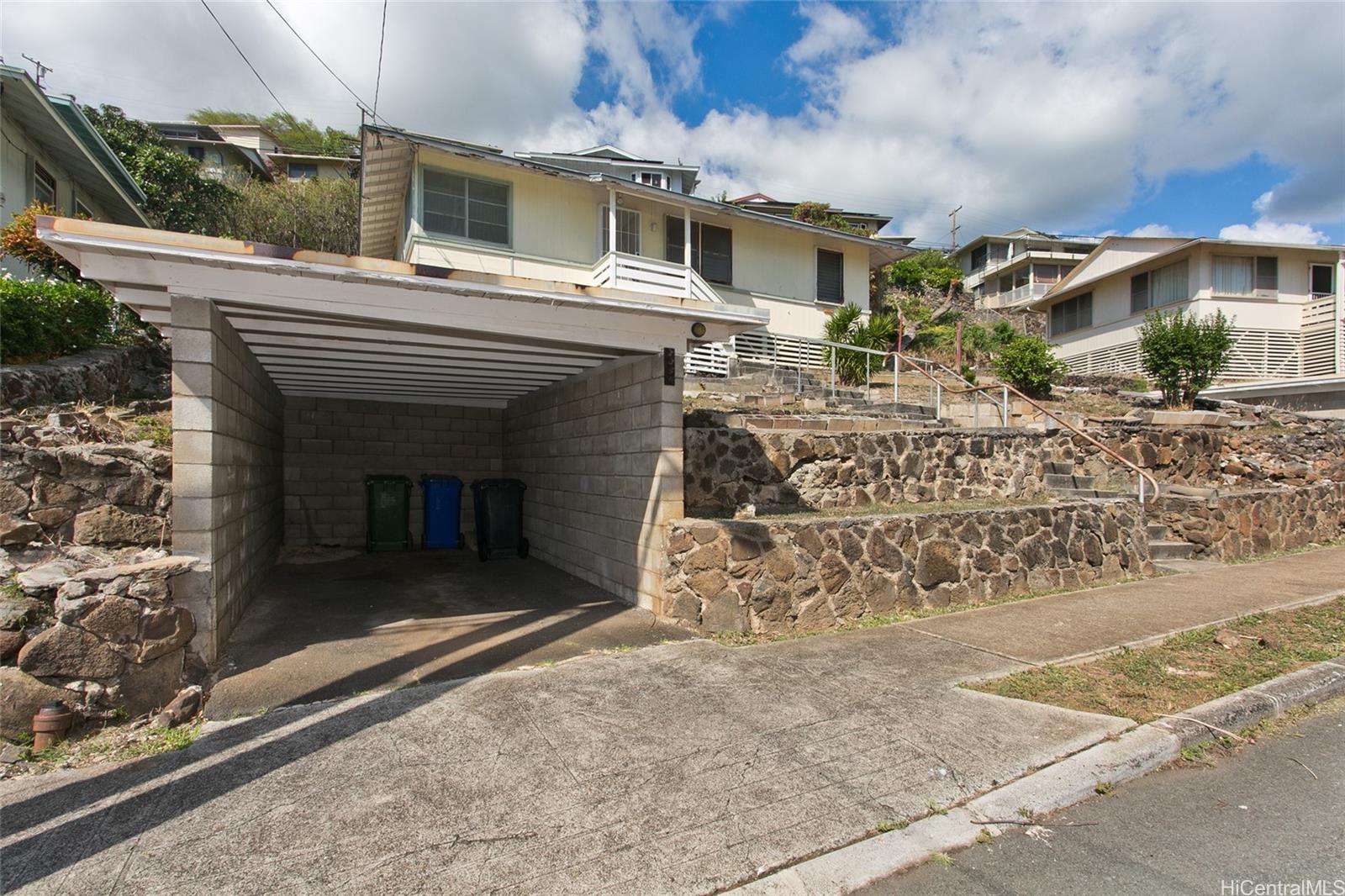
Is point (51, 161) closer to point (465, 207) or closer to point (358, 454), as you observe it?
point (465, 207)

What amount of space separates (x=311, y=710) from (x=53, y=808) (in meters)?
1.21

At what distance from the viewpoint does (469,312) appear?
5.45m

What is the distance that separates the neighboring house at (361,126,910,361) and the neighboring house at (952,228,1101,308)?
966 inches

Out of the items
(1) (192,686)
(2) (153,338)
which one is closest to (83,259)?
(1) (192,686)

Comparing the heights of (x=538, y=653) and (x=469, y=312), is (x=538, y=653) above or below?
below

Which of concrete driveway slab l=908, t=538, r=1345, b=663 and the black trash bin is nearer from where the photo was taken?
concrete driveway slab l=908, t=538, r=1345, b=663

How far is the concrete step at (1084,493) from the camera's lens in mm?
9680

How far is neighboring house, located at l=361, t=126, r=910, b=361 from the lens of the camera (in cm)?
1433

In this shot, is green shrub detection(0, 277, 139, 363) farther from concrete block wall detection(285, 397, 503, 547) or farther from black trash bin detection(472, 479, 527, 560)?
black trash bin detection(472, 479, 527, 560)

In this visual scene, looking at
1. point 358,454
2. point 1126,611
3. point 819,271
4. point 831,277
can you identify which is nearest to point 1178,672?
point 1126,611

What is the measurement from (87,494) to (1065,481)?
438 inches

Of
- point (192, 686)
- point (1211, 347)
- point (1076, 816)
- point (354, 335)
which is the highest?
point (1211, 347)

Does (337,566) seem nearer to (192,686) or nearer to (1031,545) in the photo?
(192,686)

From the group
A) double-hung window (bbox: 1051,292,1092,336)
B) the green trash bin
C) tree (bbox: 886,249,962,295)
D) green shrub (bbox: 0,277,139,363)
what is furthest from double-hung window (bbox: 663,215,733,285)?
tree (bbox: 886,249,962,295)
